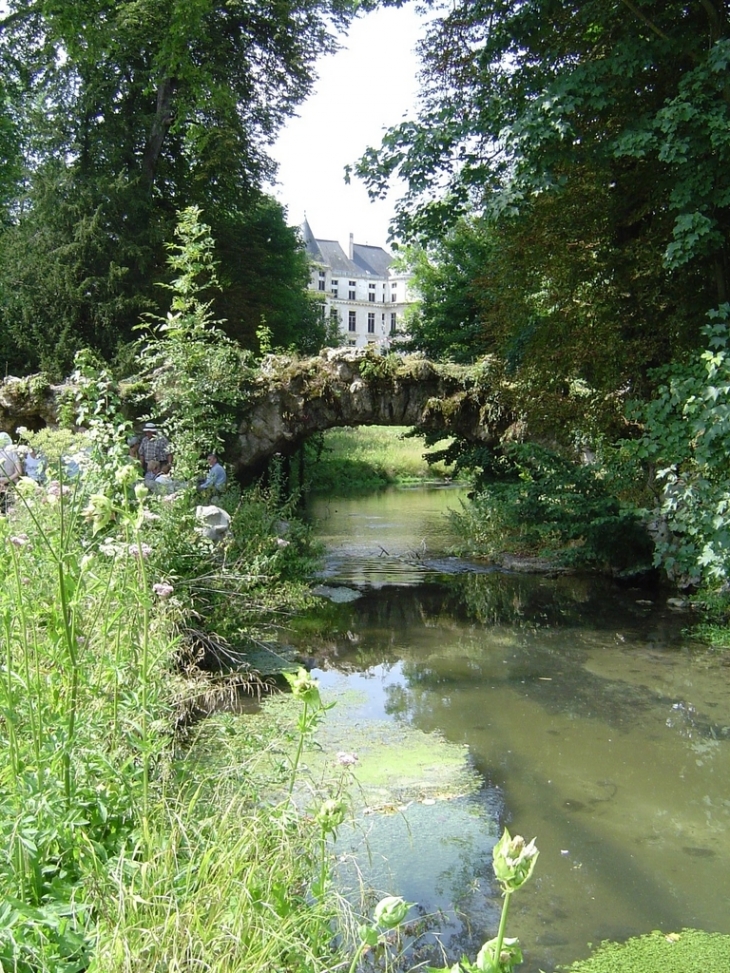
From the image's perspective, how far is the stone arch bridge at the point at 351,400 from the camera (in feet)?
49.7

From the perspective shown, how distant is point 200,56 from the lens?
19.5 m

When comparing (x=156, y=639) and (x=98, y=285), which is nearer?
(x=156, y=639)

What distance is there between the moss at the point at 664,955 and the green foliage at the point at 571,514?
287 inches

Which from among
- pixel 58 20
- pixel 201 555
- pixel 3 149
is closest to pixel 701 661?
pixel 201 555

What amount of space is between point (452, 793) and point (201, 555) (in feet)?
10.3

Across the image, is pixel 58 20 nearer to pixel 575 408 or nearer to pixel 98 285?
pixel 98 285

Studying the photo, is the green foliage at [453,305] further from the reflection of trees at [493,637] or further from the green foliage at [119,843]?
the green foliage at [119,843]

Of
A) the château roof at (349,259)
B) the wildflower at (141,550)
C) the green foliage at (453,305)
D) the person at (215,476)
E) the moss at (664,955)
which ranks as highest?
the château roof at (349,259)

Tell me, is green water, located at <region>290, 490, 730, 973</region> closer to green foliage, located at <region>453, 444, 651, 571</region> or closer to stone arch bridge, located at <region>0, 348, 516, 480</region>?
green foliage, located at <region>453, 444, 651, 571</region>

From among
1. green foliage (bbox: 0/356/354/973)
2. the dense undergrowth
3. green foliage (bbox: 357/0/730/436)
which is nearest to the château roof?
the dense undergrowth

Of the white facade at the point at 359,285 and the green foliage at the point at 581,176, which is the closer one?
the green foliage at the point at 581,176

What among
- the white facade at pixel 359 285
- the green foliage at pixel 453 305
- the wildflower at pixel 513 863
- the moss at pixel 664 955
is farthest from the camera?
the white facade at pixel 359 285

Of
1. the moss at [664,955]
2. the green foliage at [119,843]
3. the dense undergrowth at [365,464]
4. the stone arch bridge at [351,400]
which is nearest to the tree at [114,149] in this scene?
the stone arch bridge at [351,400]

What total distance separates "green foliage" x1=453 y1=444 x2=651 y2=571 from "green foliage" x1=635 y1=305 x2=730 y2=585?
1929 millimetres
